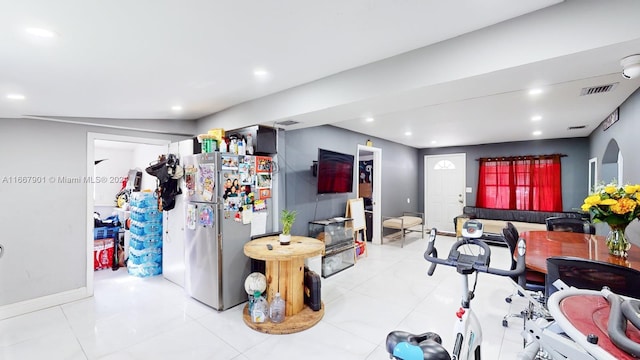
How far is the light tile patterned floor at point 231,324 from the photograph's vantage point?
2.36m

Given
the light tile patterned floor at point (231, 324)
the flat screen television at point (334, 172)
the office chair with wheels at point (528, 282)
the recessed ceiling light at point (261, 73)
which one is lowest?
the light tile patterned floor at point (231, 324)

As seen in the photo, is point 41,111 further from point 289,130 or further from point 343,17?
point 343,17

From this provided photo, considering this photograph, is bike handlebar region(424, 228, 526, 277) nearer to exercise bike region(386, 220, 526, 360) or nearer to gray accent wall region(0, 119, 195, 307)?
exercise bike region(386, 220, 526, 360)

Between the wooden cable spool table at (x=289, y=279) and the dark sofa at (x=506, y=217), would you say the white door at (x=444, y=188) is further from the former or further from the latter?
the wooden cable spool table at (x=289, y=279)

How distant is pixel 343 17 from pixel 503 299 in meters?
3.71

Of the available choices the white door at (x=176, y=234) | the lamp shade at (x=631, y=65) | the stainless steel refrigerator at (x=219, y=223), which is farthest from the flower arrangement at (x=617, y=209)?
the white door at (x=176, y=234)

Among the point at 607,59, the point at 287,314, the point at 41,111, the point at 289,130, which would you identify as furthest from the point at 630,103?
the point at 41,111

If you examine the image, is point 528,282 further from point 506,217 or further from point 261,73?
point 506,217

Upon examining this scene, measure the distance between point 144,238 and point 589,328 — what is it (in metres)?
5.07

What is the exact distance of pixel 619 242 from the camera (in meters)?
2.32

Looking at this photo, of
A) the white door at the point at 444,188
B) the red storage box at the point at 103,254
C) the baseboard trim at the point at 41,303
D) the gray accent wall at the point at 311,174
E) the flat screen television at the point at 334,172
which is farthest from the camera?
the white door at the point at 444,188

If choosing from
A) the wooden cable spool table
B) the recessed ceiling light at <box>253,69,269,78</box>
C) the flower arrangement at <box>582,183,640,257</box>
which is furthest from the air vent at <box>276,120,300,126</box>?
the flower arrangement at <box>582,183,640,257</box>

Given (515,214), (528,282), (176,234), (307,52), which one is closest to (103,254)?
(176,234)

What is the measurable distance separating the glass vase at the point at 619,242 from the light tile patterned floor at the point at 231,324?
110cm
